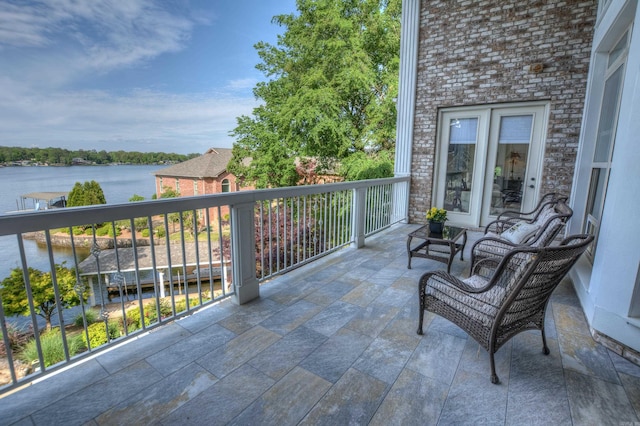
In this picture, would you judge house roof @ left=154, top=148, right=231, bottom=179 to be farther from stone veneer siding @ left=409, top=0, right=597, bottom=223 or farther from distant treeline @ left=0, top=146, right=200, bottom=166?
stone veneer siding @ left=409, top=0, right=597, bottom=223

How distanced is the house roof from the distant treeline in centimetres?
940

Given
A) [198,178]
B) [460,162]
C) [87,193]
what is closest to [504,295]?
[460,162]

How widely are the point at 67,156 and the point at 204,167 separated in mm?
13876

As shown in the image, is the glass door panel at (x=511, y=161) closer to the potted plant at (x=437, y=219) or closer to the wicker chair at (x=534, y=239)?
the wicker chair at (x=534, y=239)

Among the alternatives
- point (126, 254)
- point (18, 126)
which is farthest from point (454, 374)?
point (126, 254)

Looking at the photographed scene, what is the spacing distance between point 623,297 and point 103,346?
3.45 meters

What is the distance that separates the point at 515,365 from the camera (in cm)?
187

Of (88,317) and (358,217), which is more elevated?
(358,217)

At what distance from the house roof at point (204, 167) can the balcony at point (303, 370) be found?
642 inches

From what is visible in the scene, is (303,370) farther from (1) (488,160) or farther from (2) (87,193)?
(2) (87,193)

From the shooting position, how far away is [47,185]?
4879 millimetres

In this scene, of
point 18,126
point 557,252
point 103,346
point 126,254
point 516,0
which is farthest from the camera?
point 126,254

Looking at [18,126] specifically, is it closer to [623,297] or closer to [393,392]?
[393,392]

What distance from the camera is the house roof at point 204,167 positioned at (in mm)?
18406
